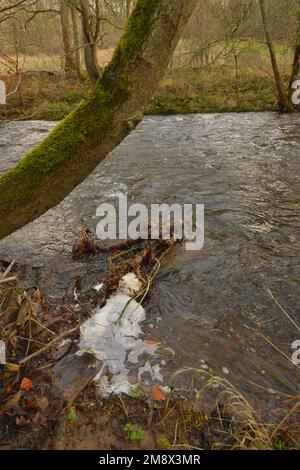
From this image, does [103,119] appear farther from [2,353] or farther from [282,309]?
→ [282,309]

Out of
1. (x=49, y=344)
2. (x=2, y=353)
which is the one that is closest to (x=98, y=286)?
(x=49, y=344)

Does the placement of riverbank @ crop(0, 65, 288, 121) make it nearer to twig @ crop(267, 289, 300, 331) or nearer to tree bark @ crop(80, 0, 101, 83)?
tree bark @ crop(80, 0, 101, 83)

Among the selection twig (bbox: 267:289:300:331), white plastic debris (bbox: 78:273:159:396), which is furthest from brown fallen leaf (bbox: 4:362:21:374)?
twig (bbox: 267:289:300:331)

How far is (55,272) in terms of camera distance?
480 centimetres

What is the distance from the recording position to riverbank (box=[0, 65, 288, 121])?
48.1 feet

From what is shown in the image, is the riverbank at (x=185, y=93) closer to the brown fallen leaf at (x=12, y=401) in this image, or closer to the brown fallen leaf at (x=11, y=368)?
the brown fallen leaf at (x=11, y=368)

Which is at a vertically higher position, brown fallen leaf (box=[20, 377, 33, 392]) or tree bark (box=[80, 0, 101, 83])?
tree bark (box=[80, 0, 101, 83])

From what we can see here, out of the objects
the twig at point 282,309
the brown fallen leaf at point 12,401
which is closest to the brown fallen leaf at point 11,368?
the brown fallen leaf at point 12,401

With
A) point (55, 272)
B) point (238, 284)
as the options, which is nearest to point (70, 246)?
point (55, 272)

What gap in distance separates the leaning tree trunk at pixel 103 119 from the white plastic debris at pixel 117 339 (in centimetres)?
146

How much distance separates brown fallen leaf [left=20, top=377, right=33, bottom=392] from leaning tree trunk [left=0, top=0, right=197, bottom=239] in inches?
51.9

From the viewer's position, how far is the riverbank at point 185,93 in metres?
14.6

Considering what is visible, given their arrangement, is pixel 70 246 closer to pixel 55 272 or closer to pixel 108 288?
pixel 55 272

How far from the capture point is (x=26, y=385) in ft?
10.2
